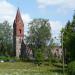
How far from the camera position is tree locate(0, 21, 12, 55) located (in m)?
144

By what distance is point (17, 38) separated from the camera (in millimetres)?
148500

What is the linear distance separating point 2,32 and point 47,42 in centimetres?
2845

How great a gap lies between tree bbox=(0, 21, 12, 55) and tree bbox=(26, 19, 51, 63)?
35.7 ft

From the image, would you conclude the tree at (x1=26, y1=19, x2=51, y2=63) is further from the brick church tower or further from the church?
the brick church tower

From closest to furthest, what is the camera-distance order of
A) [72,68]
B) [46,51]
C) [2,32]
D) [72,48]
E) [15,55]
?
[72,68]
[72,48]
[46,51]
[15,55]
[2,32]

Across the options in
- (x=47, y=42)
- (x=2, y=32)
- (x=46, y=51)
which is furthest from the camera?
(x=2, y=32)

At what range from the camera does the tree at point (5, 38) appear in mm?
143938

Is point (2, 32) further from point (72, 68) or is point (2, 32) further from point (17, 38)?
point (72, 68)

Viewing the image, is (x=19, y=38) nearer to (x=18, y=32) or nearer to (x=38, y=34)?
(x=18, y=32)

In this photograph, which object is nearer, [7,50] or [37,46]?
[37,46]

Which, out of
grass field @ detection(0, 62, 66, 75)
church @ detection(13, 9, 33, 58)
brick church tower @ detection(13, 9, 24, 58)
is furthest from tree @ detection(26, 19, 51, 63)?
grass field @ detection(0, 62, 66, 75)

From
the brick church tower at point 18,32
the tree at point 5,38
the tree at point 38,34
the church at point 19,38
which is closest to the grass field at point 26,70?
the tree at point 38,34

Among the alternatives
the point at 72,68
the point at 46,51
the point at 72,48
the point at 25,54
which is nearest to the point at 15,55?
the point at 25,54

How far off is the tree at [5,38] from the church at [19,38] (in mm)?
3264
